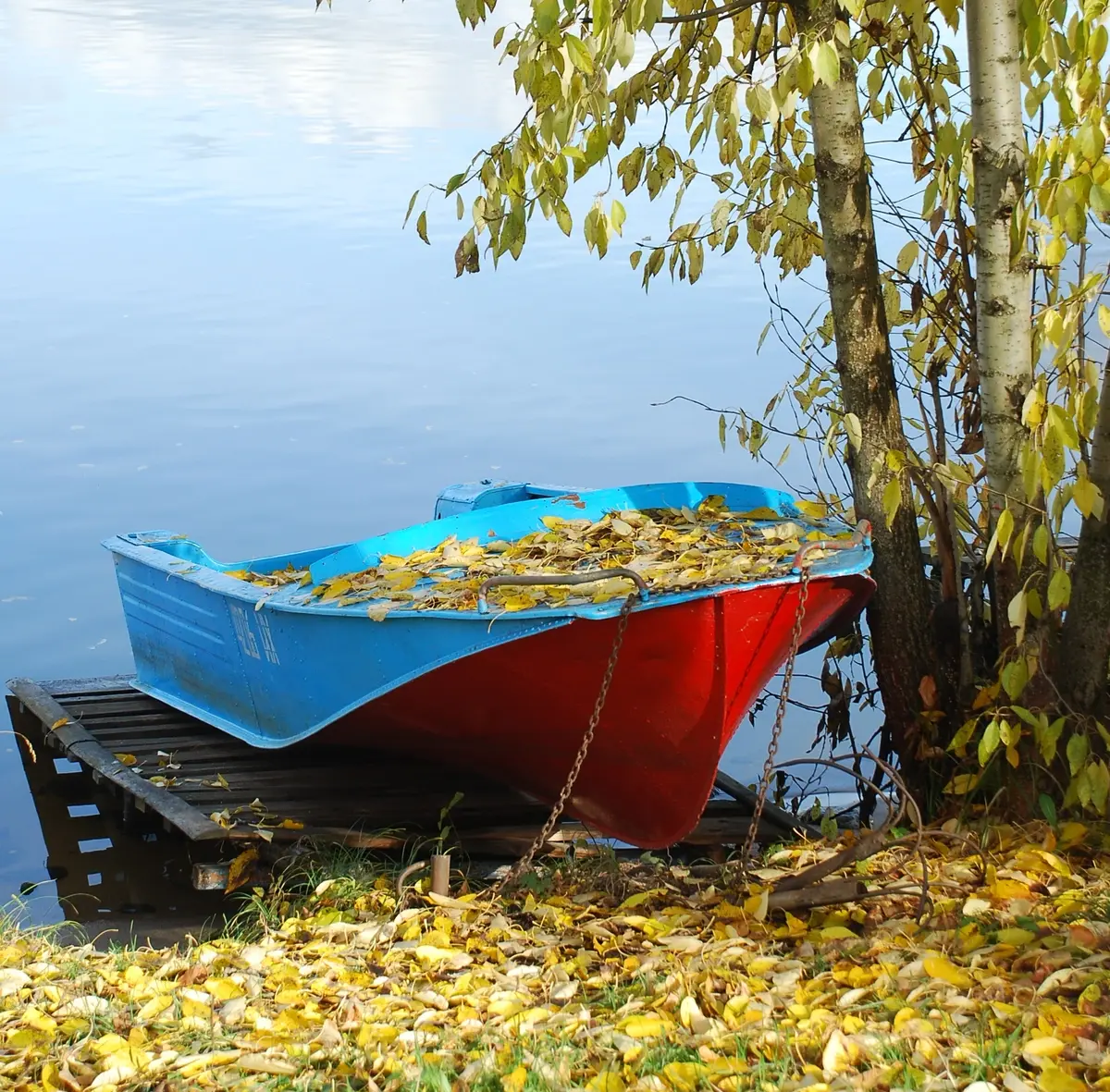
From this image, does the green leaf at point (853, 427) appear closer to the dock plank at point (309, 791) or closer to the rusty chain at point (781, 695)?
the rusty chain at point (781, 695)

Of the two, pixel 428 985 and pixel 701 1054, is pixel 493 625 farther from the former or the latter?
pixel 701 1054

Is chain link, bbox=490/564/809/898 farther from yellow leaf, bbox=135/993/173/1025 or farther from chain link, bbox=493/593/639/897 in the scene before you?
yellow leaf, bbox=135/993/173/1025

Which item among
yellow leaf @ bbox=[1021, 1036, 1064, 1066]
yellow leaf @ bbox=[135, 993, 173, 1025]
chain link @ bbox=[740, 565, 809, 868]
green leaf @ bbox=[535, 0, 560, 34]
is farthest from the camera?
chain link @ bbox=[740, 565, 809, 868]

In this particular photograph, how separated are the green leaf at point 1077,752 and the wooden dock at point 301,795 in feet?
5.46

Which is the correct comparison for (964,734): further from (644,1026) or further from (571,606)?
(644,1026)

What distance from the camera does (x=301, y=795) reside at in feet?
Result: 19.4

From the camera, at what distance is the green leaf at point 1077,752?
4.36 m

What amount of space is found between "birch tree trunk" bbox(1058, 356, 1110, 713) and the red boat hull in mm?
680

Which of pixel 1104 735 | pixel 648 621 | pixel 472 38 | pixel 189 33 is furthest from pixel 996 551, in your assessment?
pixel 189 33

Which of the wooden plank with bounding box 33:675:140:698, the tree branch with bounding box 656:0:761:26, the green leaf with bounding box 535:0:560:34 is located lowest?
the wooden plank with bounding box 33:675:140:698

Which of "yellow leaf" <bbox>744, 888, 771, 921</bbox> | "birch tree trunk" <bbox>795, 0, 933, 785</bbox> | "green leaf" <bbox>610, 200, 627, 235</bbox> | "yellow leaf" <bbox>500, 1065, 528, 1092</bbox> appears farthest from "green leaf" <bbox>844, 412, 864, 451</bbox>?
"yellow leaf" <bbox>500, 1065, 528, 1092</bbox>

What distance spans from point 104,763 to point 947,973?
397 cm

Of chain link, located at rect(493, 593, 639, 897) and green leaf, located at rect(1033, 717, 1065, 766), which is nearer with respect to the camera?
green leaf, located at rect(1033, 717, 1065, 766)

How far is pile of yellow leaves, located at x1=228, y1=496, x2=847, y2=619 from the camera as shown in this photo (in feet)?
15.5
